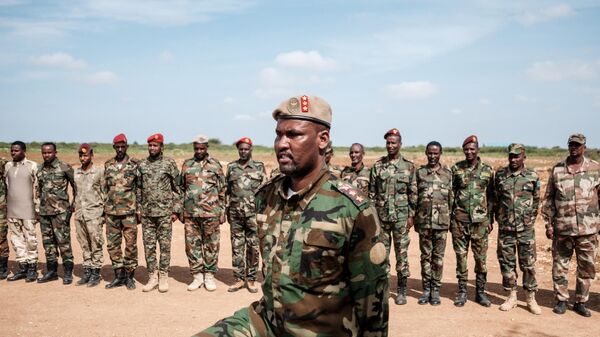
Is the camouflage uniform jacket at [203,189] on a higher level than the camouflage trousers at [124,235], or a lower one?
higher

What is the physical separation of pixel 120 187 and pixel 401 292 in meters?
5.13

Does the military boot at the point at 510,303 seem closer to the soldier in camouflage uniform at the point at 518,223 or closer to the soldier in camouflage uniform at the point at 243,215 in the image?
the soldier in camouflage uniform at the point at 518,223

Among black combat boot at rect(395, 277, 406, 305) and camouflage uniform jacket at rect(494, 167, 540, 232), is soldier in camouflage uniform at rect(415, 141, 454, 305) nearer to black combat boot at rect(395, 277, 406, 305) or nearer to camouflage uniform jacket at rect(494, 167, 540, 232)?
black combat boot at rect(395, 277, 406, 305)

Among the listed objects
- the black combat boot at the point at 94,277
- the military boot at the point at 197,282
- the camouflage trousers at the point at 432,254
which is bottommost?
the military boot at the point at 197,282

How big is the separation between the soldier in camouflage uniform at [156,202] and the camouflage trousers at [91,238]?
838mm

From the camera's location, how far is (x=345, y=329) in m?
2.32

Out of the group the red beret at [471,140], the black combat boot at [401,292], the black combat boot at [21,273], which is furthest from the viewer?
the black combat boot at [21,273]

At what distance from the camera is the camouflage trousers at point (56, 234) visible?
27.4 feet

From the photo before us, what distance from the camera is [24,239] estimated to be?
8.72 meters

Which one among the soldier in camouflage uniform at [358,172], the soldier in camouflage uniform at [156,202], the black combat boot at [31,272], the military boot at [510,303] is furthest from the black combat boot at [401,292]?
the black combat boot at [31,272]

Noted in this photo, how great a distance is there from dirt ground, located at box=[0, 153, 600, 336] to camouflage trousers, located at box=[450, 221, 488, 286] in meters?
0.50

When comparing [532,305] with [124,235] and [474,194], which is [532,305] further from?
[124,235]

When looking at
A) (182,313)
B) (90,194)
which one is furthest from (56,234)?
(182,313)

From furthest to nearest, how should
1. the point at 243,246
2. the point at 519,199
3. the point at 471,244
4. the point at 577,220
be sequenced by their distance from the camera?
the point at 243,246
the point at 471,244
the point at 519,199
the point at 577,220
